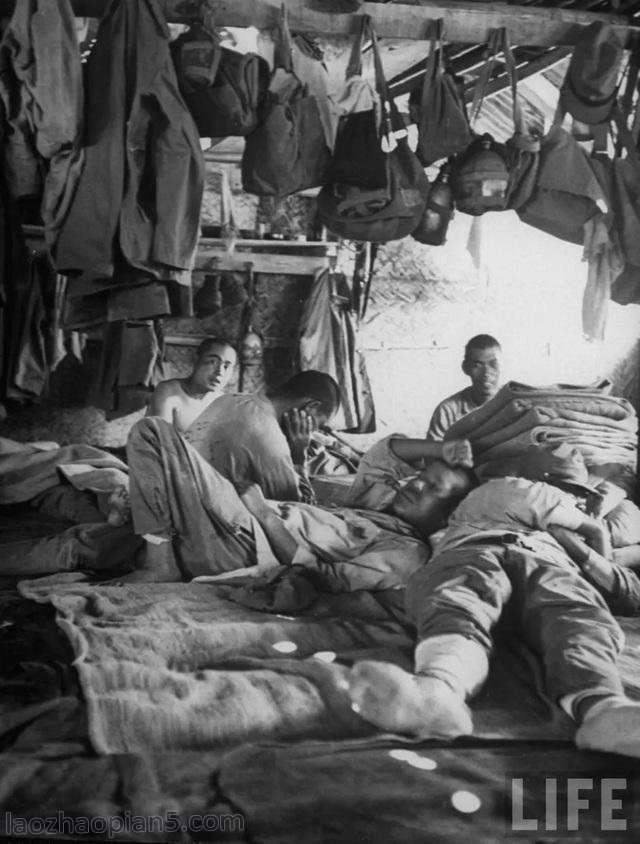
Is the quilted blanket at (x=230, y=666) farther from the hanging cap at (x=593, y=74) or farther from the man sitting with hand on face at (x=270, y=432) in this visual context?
the hanging cap at (x=593, y=74)

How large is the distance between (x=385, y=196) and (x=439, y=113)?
1.11ft

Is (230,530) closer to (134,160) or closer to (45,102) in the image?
(134,160)

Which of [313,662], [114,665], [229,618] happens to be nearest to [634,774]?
[313,662]

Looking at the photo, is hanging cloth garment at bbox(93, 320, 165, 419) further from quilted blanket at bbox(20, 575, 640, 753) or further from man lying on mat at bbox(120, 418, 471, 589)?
quilted blanket at bbox(20, 575, 640, 753)

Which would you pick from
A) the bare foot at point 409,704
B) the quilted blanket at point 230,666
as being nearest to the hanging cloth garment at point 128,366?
the quilted blanket at point 230,666

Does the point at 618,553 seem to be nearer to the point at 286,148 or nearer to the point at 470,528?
the point at 470,528

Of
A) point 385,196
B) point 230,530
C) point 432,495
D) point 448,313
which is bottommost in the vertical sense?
point 230,530

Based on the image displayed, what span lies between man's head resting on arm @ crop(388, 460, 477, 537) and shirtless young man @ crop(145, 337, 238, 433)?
0.72 metres

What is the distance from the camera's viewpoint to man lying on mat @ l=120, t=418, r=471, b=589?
3.20 m

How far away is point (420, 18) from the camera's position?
131 inches

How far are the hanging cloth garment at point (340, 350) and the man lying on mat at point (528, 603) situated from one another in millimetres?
406

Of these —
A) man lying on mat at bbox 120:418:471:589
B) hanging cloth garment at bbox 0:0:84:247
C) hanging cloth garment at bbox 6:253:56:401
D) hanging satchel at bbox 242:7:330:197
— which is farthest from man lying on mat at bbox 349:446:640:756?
hanging cloth garment at bbox 0:0:84:247

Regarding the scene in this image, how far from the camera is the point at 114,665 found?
2777mm

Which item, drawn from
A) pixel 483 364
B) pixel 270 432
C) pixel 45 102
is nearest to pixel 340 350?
pixel 270 432
